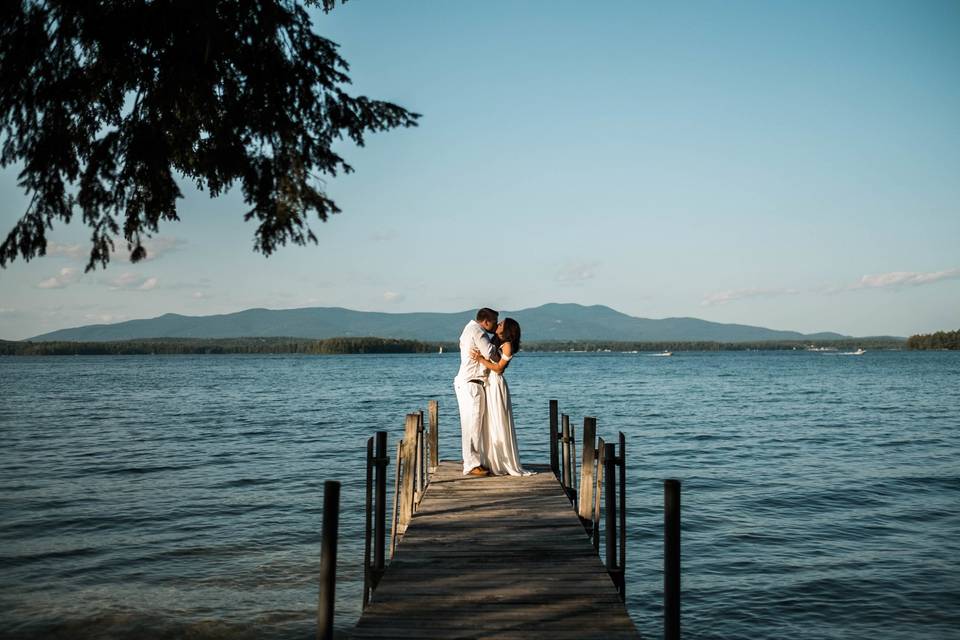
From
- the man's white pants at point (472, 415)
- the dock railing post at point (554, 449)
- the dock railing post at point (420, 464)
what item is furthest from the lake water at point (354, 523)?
the man's white pants at point (472, 415)

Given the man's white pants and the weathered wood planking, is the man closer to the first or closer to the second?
the man's white pants

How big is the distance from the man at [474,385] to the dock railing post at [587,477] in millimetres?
1931

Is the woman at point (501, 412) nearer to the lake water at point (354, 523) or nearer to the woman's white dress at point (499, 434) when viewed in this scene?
the woman's white dress at point (499, 434)

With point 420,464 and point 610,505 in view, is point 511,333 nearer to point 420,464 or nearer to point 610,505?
point 420,464

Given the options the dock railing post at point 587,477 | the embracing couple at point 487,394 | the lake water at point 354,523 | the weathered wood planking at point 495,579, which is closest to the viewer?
the weathered wood planking at point 495,579

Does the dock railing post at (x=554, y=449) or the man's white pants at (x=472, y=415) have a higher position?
the man's white pants at (x=472, y=415)

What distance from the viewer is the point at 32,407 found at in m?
47.9

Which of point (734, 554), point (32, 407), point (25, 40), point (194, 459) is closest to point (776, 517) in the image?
point (734, 554)

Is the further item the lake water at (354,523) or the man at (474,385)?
the man at (474,385)

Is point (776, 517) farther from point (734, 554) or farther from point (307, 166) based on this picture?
point (307, 166)

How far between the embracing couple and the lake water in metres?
2.84

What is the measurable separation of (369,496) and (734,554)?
704 cm

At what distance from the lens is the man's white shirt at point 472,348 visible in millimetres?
11859

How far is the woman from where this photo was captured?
39.4 feet
